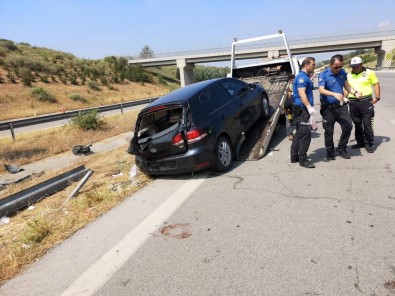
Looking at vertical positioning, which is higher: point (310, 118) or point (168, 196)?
point (310, 118)

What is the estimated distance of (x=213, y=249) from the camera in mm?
3643

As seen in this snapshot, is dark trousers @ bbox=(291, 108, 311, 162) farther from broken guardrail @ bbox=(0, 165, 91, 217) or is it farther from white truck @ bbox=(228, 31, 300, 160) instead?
broken guardrail @ bbox=(0, 165, 91, 217)

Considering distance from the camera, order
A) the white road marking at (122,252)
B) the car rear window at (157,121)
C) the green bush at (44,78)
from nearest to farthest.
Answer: the white road marking at (122,252) → the car rear window at (157,121) → the green bush at (44,78)

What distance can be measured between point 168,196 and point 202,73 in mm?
70207

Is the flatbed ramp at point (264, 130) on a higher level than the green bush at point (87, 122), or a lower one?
higher

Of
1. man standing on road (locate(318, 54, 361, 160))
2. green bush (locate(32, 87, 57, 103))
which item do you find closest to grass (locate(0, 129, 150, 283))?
man standing on road (locate(318, 54, 361, 160))

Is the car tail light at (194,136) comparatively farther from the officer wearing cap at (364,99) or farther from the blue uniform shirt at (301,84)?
the officer wearing cap at (364,99)

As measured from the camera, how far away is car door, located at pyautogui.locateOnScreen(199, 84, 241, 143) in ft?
21.3

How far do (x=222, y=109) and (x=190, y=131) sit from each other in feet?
3.77

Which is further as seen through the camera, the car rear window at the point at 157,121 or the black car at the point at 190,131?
the car rear window at the point at 157,121

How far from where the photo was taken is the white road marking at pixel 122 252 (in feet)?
10.8

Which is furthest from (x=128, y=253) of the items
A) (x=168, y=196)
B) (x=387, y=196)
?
(x=387, y=196)

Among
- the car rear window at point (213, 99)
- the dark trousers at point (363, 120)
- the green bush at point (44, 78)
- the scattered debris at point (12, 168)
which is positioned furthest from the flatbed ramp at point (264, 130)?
the green bush at point (44, 78)

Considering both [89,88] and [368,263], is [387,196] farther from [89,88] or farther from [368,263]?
[89,88]
